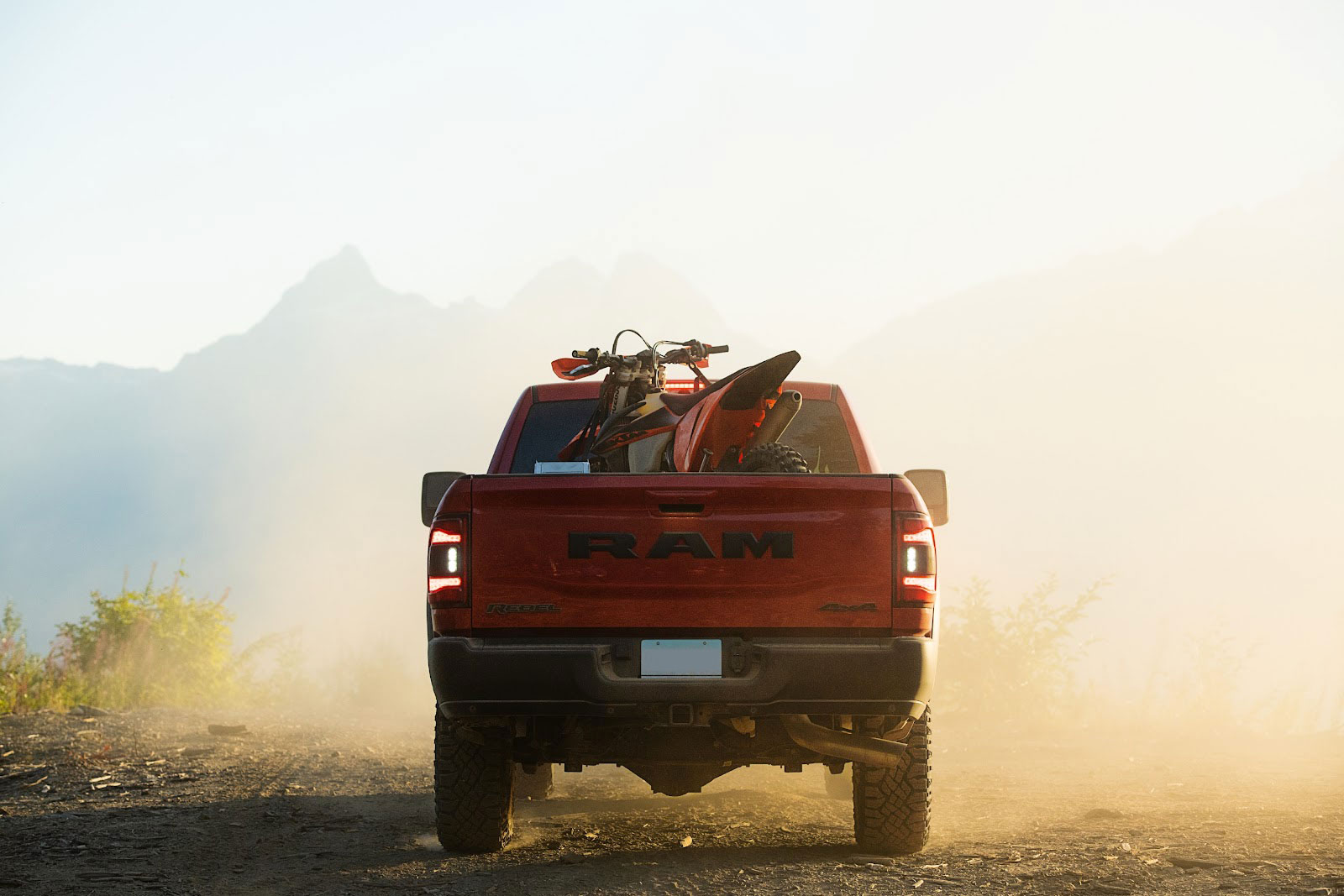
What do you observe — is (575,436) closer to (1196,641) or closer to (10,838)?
(10,838)

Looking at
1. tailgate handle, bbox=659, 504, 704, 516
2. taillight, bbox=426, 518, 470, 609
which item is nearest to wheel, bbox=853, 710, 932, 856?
tailgate handle, bbox=659, 504, 704, 516

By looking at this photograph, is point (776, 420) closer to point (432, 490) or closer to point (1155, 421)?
point (432, 490)

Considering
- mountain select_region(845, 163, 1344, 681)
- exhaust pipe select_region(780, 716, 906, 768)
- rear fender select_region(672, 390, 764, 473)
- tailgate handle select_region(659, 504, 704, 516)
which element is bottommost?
exhaust pipe select_region(780, 716, 906, 768)

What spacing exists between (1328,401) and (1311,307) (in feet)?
62.7

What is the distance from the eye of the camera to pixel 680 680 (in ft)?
16.1

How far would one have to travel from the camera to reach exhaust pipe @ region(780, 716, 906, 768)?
5125 millimetres

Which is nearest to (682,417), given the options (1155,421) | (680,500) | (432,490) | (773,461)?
(773,461)

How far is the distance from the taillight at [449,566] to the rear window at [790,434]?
169cm

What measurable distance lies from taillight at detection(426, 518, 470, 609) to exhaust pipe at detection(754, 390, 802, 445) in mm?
1516

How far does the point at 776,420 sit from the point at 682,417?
54cm

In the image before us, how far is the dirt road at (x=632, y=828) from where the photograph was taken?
17.6ft

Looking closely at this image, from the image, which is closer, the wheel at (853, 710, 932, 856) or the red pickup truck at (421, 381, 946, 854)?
the red pickup truck at (421, 381, 946, 854)

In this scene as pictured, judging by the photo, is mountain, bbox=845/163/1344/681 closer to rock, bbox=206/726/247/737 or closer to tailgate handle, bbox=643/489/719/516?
rock, bbox=206/726/247/737

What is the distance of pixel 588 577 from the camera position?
192 inches
